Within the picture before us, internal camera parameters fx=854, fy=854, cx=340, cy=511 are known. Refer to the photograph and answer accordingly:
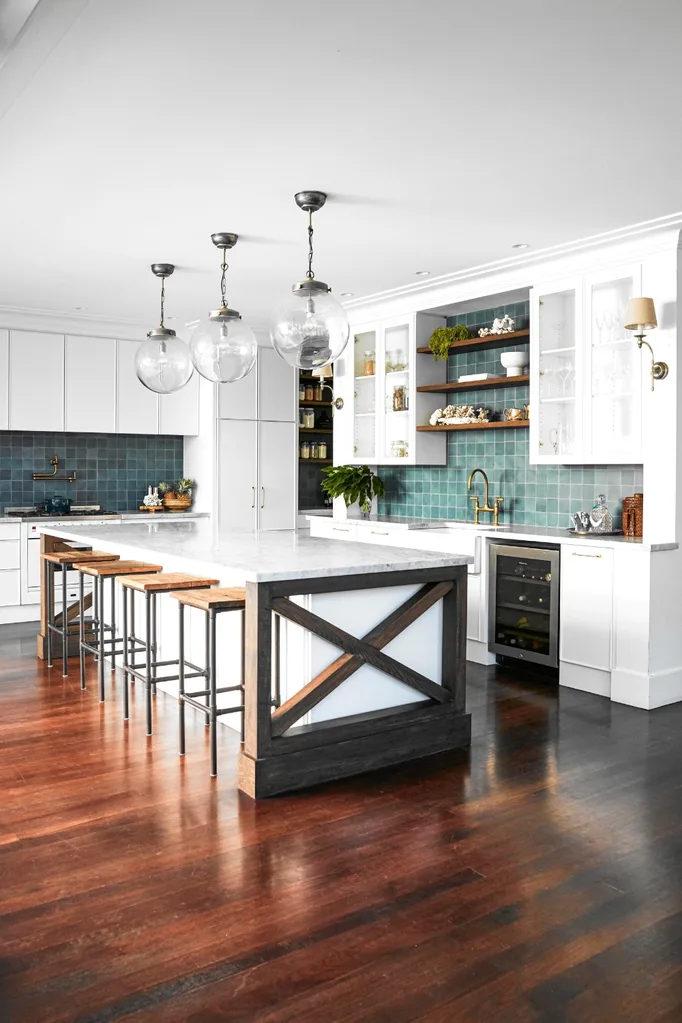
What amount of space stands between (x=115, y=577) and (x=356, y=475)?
8.96ft

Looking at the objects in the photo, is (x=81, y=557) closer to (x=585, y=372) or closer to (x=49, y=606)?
(x=49, y=606)

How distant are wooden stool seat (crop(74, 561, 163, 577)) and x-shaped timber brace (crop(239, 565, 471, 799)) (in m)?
1.59

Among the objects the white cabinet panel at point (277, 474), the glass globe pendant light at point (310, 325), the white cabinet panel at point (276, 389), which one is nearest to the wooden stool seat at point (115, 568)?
the glass globe pendant light at point (310, 325)

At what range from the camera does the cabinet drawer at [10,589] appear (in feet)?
22.9

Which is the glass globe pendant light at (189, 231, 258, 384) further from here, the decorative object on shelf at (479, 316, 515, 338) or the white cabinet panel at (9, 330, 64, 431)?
the white cabinet panel at (9, 330, 64, 431)

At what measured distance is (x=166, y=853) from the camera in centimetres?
288

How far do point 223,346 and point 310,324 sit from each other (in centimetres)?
65

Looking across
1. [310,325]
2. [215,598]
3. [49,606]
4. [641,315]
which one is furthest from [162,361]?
[641,315]

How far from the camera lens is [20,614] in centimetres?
711

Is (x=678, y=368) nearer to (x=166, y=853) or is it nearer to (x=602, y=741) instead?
(x=602, y=741)

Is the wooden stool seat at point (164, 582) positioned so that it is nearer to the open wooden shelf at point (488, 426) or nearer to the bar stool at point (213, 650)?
the bar stool at point (213, 650)

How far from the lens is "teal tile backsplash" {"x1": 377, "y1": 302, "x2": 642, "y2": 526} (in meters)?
5.70

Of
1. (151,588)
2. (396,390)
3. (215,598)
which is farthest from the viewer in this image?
(396,390)

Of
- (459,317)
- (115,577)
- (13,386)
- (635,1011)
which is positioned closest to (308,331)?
(115,577)
